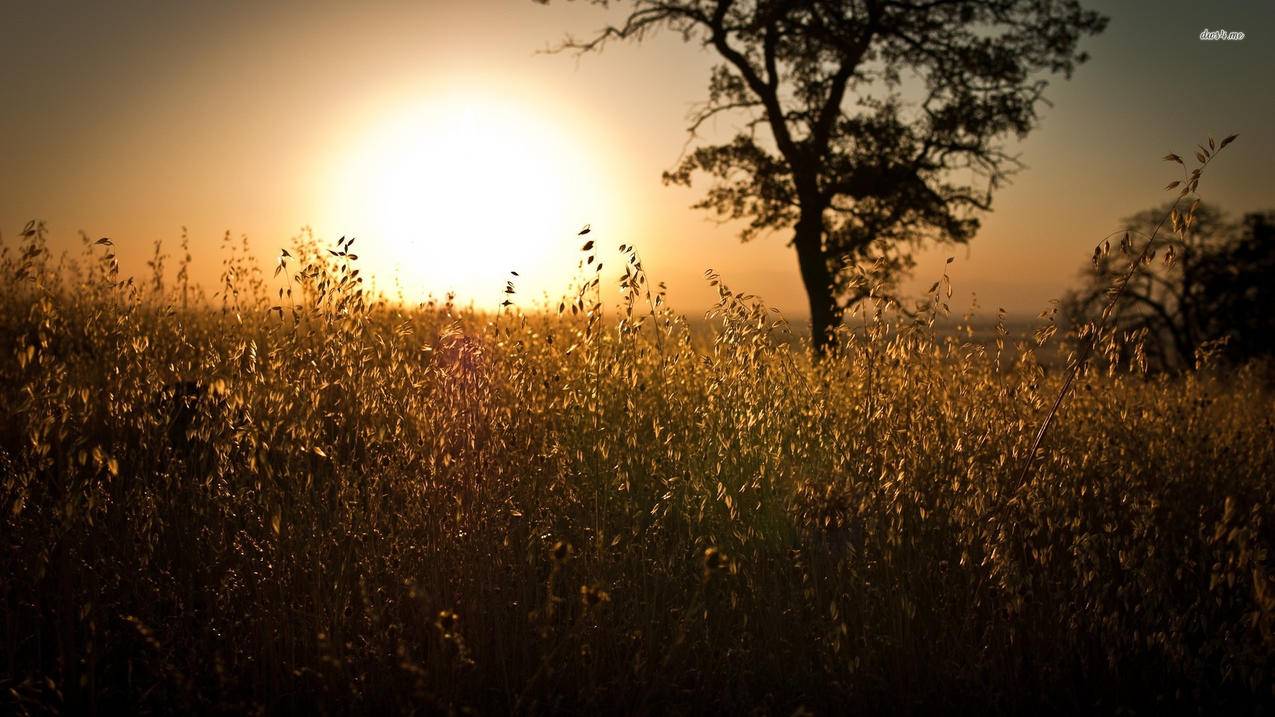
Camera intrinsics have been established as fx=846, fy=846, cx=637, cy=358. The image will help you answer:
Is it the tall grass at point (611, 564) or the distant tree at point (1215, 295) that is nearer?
the tall grass at point (611, 564)

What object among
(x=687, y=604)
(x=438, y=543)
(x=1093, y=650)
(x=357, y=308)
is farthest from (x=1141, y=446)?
(x=357, y=308)

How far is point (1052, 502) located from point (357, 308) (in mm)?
3072

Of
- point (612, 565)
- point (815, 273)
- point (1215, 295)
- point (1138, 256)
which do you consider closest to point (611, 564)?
point (612, 565)

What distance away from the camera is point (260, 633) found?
9.70ft

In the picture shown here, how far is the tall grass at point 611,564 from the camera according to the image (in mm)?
2812

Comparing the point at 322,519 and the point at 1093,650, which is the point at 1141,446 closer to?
the point at 1093,650

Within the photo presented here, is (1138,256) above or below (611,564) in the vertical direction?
above

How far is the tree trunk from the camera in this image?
13.7 metres

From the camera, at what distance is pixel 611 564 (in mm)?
3291

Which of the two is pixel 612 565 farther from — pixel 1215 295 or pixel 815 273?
pixel 1215 295

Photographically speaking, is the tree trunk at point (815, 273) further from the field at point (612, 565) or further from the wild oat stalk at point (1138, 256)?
the wild oat stalk at point (1138, 256)

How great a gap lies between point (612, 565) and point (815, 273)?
11086mm

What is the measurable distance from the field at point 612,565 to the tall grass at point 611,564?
22 millimetres

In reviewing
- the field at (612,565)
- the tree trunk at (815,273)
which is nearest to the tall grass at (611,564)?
the field at (612,565)
